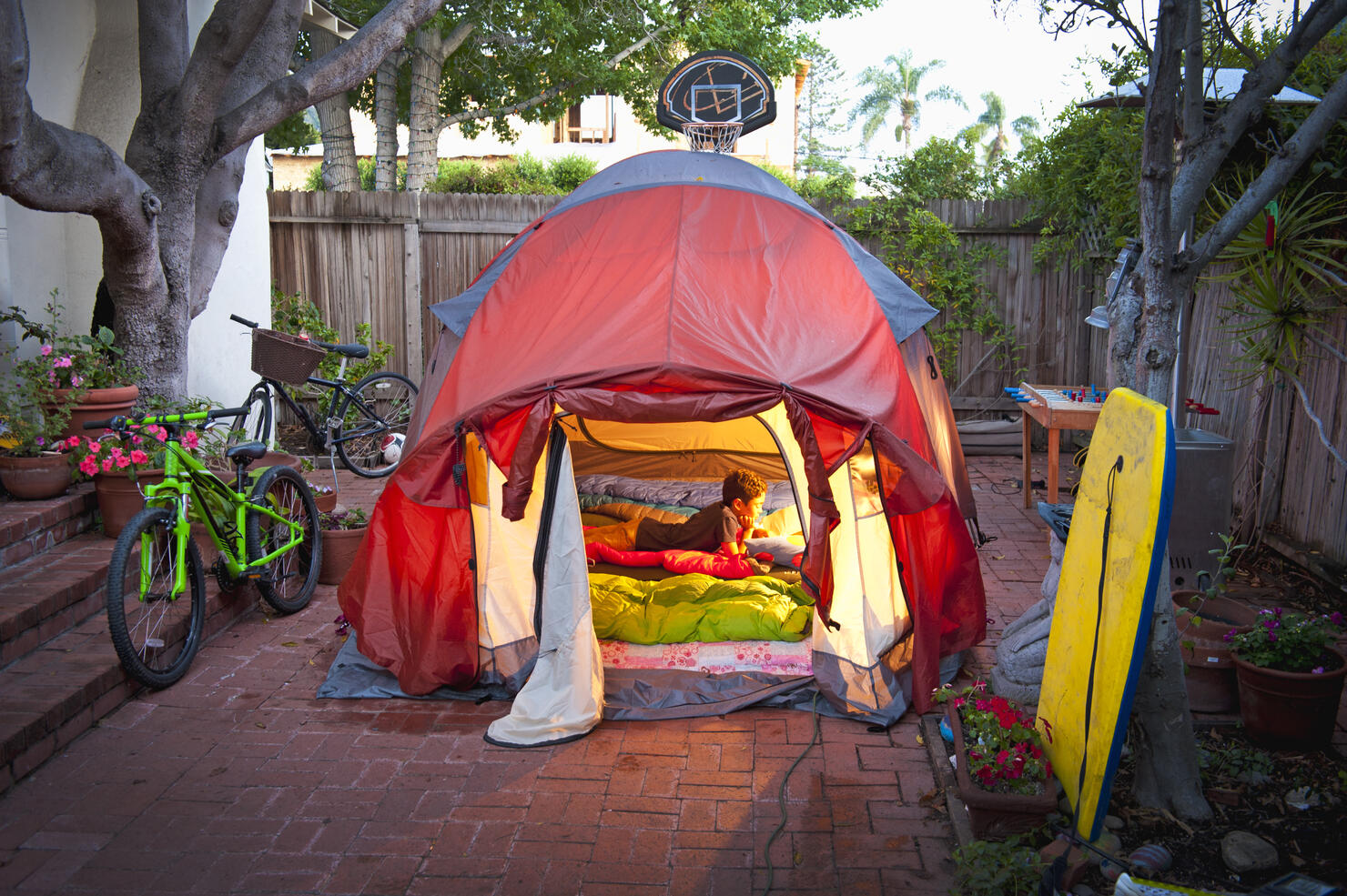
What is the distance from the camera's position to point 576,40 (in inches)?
523

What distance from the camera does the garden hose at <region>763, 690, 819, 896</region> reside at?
9.04ft

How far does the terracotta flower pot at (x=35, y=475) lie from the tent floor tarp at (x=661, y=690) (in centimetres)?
186

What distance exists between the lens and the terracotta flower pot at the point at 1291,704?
10.2 feet

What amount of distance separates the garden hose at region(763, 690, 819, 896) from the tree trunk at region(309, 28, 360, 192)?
11266 millimetres

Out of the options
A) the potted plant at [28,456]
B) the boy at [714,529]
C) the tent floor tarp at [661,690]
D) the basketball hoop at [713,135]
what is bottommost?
the tent floor tarp at [661,690]

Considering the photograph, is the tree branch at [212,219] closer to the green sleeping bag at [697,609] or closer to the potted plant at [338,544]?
the potted plant at [338,544]

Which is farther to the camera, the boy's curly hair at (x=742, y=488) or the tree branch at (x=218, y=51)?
the boy's curly hair at (x=742, y=488)

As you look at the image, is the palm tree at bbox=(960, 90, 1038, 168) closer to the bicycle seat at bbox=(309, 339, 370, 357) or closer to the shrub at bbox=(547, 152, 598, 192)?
the shrub at bbox=(547, 152, 598, 192)

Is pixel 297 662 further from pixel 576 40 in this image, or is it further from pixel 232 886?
pixel 576 40

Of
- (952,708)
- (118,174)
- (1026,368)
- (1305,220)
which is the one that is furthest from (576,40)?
(952,708)

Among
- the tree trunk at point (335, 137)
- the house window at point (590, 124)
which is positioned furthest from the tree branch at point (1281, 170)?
the house window at point (590, 124)

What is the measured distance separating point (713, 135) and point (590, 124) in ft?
61.5

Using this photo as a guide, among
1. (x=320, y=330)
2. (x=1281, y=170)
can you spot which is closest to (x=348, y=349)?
(x=320, y=330)

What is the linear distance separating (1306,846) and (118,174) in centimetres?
533
